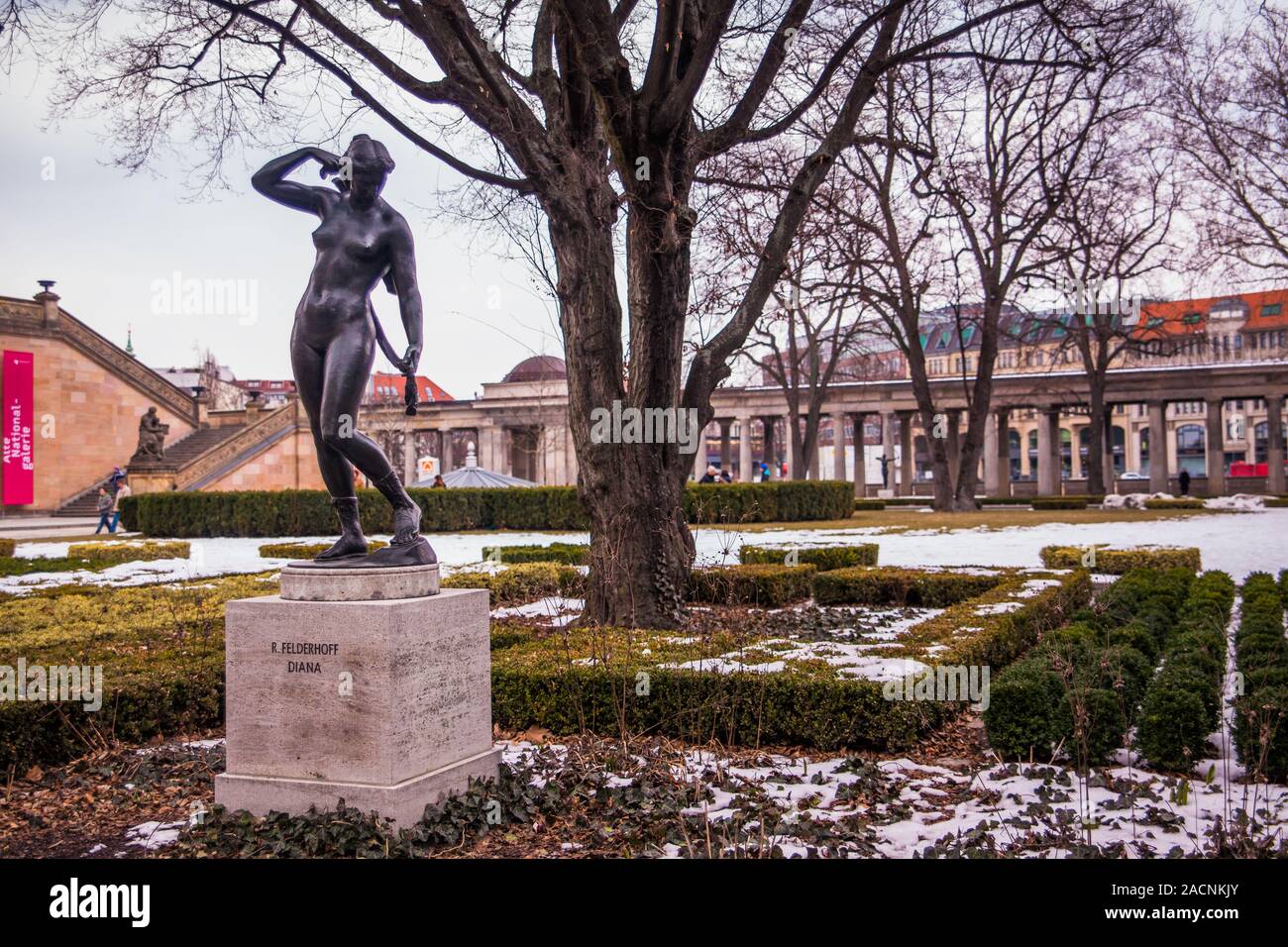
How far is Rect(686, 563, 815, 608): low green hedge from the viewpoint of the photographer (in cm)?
1355

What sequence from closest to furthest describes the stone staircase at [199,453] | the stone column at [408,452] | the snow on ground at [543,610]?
the snow on ground at [543,610], the stone staircase at [199,453], the stone column at [408,452]

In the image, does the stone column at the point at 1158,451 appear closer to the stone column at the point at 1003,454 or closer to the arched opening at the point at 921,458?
the stone column at the point at 1003,454

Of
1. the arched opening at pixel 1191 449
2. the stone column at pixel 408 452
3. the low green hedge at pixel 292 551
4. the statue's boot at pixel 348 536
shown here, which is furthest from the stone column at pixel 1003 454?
the statue's boot at pixel 348 536

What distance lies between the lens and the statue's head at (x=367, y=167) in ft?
19.5

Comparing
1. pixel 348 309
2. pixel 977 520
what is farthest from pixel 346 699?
pixel 977 520

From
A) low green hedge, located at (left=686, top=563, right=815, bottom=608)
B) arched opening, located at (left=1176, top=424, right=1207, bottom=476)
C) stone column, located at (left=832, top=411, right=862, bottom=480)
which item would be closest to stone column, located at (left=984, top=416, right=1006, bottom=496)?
stone column, located at (left=832, top=411, right=862, bottom=480)

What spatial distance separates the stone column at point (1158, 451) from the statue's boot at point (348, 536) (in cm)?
5142

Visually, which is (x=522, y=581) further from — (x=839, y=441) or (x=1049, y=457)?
(x=1049, y=457)

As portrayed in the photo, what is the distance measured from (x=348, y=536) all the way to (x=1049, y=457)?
53.5 meters

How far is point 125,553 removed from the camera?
19.9m

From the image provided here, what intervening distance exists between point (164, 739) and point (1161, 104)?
2617 centimetres

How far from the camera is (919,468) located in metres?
110

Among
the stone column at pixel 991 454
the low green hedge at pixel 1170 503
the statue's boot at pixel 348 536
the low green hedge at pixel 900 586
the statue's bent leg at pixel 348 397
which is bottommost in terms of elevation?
the low green hedge at pixel 900 586

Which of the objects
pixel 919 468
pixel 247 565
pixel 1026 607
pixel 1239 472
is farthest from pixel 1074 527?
pixel 919 468
